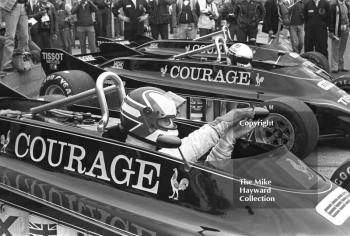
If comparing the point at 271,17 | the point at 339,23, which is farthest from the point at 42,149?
the point at 271,17

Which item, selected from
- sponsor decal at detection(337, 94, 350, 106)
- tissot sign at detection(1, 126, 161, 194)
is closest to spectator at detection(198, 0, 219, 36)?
sponsor decal at detection(337, 94, 350, 106)

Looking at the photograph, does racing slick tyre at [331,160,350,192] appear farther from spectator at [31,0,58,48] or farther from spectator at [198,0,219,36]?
spectator at [198,0,219,36]

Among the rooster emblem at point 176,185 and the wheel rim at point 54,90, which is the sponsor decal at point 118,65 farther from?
Result: the rooster emblem at point 176,185

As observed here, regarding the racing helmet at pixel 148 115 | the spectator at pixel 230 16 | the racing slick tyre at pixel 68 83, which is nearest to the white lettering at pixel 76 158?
the racing helmet at pixel 148 115

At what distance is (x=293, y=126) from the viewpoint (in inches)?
243

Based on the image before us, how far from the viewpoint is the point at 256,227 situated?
321 cm

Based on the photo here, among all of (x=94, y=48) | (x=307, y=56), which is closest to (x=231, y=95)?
(x=307, y=56)

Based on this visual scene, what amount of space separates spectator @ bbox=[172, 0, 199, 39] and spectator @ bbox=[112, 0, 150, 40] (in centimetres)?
94

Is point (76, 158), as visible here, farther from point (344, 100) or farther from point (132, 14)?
point (132, 14)

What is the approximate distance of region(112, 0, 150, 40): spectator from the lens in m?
12.5

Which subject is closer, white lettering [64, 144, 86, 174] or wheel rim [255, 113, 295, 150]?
white lettering [64, 144, 86, 174]

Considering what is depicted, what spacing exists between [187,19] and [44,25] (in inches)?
130

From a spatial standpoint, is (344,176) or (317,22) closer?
(344,176)

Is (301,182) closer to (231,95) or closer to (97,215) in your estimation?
(97,215)
